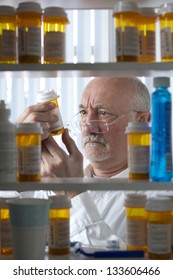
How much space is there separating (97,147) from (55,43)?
63cm

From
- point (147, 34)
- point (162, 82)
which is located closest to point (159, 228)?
point (162, 82)

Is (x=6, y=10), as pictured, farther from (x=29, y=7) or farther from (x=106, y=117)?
(x=106, y=117)

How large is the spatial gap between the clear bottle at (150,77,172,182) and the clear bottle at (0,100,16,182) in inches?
13.3

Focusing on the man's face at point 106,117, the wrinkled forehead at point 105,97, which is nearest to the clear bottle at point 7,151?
the man's face at point 106,117

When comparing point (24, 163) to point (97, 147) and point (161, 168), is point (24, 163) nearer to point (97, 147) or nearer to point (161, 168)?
point (161, 168)

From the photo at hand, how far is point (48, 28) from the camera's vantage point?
3.75ft

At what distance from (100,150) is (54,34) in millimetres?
723

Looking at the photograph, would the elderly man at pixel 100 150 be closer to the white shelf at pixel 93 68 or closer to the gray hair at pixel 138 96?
the gray hair at pixel 138 96

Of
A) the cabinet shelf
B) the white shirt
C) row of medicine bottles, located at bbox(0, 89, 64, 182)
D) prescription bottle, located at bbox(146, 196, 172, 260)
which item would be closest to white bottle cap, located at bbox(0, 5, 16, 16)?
the cabinet shelf

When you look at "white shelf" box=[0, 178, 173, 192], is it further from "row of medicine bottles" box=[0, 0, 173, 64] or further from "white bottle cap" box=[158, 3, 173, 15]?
"white bottle cap" box=[158, 3, 173, 15]

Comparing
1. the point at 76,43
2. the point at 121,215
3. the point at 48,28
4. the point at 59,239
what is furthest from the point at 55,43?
the point at 76,43

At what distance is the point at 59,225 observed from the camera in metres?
1.14

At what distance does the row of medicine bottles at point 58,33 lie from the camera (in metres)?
1.11

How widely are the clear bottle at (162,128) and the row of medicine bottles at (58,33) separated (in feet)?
0.26
